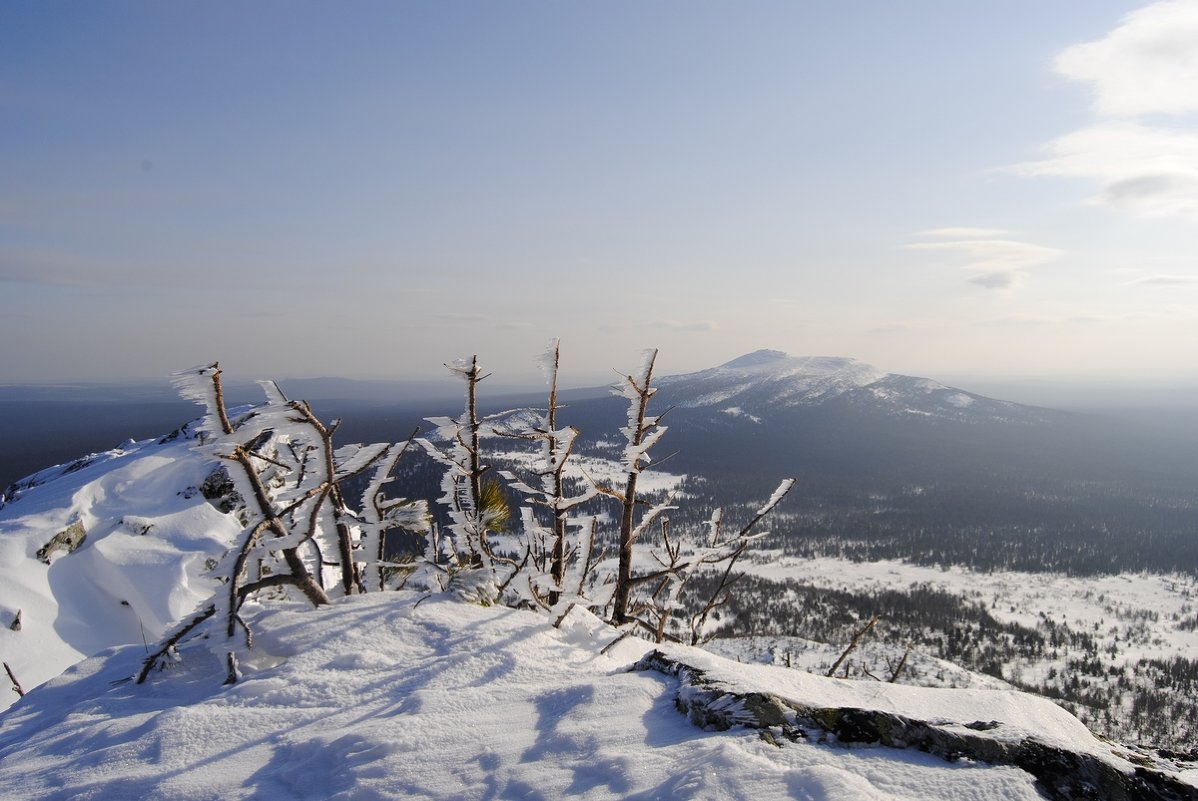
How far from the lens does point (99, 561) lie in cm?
1644

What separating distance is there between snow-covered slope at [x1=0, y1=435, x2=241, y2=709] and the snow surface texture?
1312 centimetres

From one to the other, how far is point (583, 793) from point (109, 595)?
20.2 meters

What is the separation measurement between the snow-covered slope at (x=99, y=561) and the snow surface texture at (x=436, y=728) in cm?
1312

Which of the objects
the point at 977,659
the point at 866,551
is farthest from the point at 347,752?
the point at 866,551

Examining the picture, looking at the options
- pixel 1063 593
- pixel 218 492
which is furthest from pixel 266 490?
pixel 1063 593

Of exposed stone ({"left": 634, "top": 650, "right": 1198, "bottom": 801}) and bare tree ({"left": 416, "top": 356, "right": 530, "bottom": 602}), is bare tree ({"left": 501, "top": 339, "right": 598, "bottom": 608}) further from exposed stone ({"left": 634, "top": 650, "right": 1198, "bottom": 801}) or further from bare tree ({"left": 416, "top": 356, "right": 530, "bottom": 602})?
exposed stone ({"left": 634, "top": 650, "right": 1198, "bottom": 801})

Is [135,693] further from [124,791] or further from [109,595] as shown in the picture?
[109,595]

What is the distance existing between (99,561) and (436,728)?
782 inches

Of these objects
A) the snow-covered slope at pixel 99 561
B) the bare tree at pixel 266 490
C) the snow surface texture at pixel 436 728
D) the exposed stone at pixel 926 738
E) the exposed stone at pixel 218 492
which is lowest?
the snow-covered slope at pixel 99 561

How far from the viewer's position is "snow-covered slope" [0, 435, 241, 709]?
14.2m

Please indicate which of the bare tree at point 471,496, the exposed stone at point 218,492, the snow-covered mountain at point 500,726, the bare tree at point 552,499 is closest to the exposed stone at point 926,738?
the snow-covered mountain at point 500,726

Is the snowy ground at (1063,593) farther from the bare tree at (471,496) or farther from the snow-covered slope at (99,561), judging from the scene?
the bare tree at (471,496)

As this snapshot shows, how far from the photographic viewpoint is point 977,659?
290 feet

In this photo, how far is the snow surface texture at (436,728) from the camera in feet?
6.77
